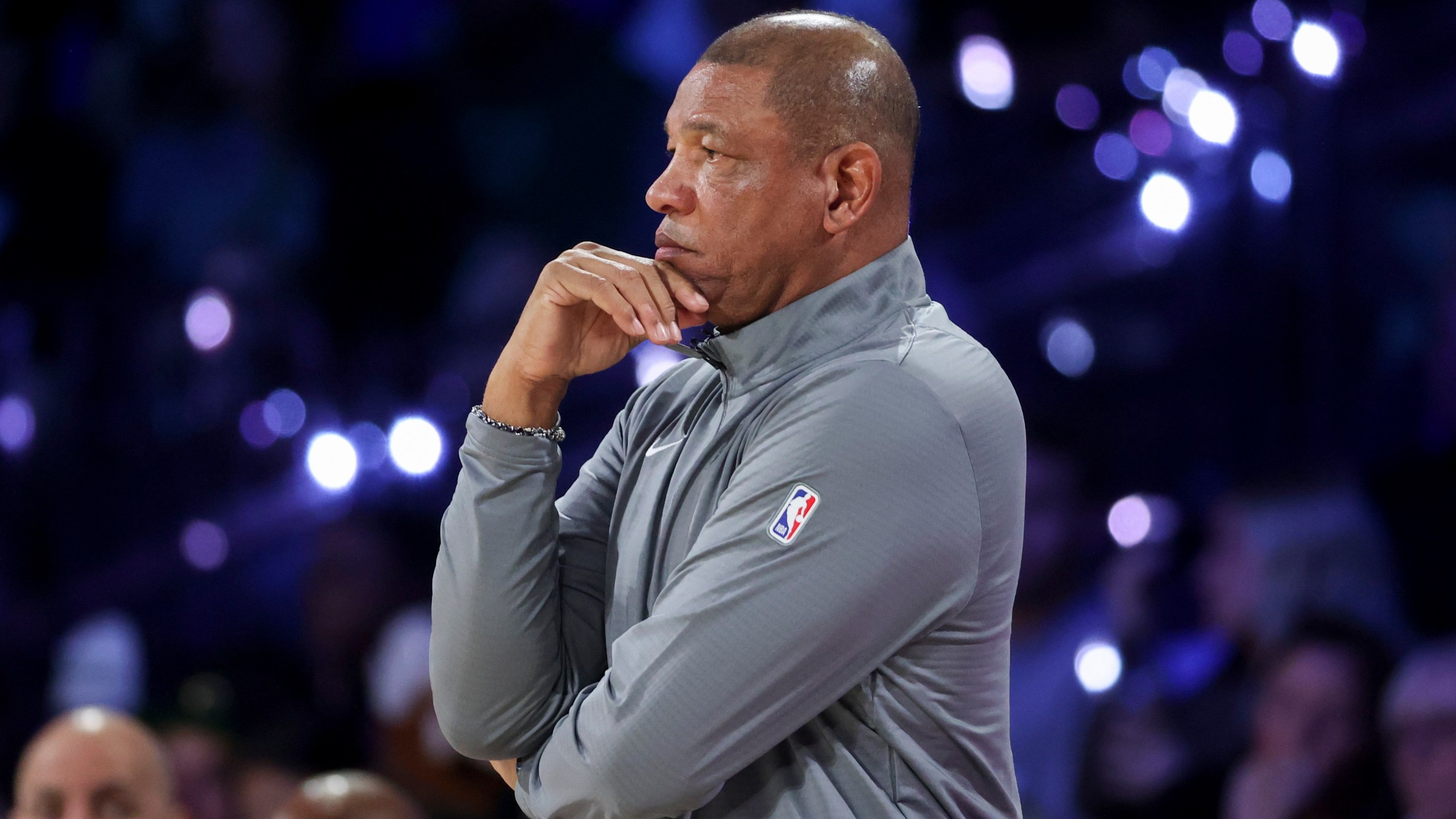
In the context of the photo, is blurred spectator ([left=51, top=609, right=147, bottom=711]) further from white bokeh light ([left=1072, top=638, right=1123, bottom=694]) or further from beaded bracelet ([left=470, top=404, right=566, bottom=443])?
beaded bracelet ([left=470, top=404, right=566, bottom=443])

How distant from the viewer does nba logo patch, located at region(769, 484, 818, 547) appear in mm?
1318

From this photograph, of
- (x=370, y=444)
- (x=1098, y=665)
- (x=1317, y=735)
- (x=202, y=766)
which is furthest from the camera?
(x=370, y=444)

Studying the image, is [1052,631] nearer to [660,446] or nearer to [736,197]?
[660,446]

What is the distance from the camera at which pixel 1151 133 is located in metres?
4.26

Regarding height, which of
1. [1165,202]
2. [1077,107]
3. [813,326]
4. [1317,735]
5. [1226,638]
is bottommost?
[1317,735]

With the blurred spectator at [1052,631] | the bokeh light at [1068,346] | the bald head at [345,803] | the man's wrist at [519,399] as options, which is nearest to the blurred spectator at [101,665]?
the bald head at [345,803]

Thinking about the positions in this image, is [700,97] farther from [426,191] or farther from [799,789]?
[426,191]

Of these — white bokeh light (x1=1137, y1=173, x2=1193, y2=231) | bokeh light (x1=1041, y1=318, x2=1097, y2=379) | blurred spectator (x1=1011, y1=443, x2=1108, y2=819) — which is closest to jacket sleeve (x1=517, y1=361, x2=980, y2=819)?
blurred spectator (x1=1011, y1=443, x2=1108, y2=819)

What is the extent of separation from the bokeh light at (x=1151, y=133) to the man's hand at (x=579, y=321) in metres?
3.09

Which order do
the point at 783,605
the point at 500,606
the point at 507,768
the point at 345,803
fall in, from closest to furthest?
the point at 783,605, the point at 500,606, the point at 507,768, the point at 345,803

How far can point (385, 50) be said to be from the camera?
16.2 feet

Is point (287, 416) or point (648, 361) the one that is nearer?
point (648, 361)

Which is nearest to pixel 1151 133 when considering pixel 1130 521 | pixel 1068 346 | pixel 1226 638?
pixel 1068 346

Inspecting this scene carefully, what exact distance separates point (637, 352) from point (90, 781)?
1.96 meters
